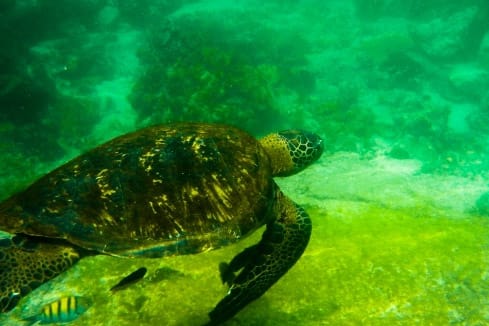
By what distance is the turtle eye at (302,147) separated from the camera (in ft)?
14.2

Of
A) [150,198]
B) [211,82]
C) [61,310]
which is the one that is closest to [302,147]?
[150,198]

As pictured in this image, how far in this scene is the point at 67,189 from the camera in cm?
264

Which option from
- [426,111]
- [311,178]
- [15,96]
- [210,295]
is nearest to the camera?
[210,295]

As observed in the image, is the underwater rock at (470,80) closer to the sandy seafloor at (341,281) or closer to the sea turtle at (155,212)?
the sandy seafloor at (341,281)

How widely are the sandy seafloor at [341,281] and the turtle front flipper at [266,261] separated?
0.34 m

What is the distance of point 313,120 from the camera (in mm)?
10516

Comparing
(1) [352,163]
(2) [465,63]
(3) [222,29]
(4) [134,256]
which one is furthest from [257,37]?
(4) [134,256]

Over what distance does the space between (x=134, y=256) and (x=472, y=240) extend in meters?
4.28

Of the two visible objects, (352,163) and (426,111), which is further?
(426,111)

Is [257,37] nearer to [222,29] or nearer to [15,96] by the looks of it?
[222,29]

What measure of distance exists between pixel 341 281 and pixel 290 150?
1831 mm

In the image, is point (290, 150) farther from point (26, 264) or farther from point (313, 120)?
point (313, 120)

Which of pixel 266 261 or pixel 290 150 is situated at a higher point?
pixel 290 150

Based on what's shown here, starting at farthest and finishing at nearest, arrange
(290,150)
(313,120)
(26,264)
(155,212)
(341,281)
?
(313,120), (290,150), (341,281), (155,212), (26,264)
